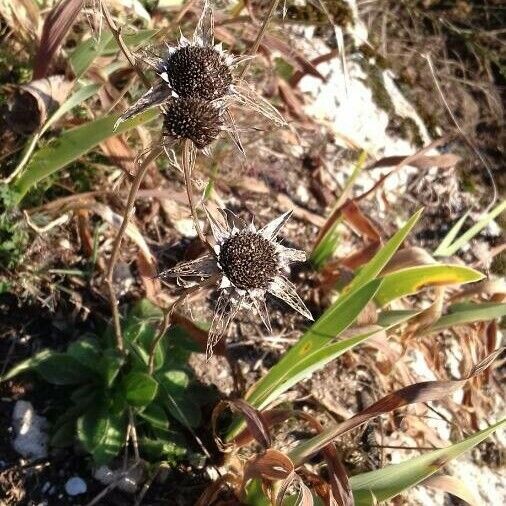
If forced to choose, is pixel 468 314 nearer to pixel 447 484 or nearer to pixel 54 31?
pixel 447 484

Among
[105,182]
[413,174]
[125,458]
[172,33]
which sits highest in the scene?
Answer: [172,33]

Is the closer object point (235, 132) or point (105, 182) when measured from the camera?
point (235, 132)

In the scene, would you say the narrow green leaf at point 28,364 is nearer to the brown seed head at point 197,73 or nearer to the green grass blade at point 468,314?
the brown seed head at point 197,73

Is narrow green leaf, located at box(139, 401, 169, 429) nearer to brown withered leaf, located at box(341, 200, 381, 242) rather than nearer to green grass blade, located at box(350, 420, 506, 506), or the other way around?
green grass blade, located at box(350, 420, 506, 506)

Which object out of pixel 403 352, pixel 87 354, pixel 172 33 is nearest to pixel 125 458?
pixel 87 354

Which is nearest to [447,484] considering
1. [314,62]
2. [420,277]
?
[420,277]

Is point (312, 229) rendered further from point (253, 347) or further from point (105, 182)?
point (105, 182)
